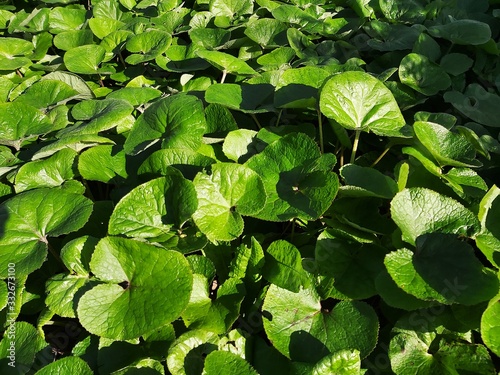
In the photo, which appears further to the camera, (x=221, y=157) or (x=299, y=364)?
(x=221, y=157)

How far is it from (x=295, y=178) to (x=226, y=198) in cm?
25

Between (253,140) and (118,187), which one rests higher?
(253,140)

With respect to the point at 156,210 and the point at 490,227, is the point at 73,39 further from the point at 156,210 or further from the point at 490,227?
the point at 490,227

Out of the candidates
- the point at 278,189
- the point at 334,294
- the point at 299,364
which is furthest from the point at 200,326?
the point at 278,189

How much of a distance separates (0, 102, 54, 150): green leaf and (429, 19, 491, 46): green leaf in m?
1.97

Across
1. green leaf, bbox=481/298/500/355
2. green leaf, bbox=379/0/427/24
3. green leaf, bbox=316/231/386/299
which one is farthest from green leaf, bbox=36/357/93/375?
green leaf, bbox=379/0/427/24

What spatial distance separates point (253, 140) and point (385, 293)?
0.79m

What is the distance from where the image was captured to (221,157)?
1.84 m

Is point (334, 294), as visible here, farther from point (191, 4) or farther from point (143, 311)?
point (191, 4)

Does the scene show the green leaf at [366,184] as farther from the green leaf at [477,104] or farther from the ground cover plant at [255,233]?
the green leaf at [477,104]

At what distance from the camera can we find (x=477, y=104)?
2.11 metres

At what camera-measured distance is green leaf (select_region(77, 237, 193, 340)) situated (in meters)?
1.28

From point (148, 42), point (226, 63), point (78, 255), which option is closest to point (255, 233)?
point (78, 255)

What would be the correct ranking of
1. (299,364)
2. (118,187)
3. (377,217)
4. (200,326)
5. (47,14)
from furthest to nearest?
(47,14) < (118,187) < (377,217) < (200,326) < (299,364)
